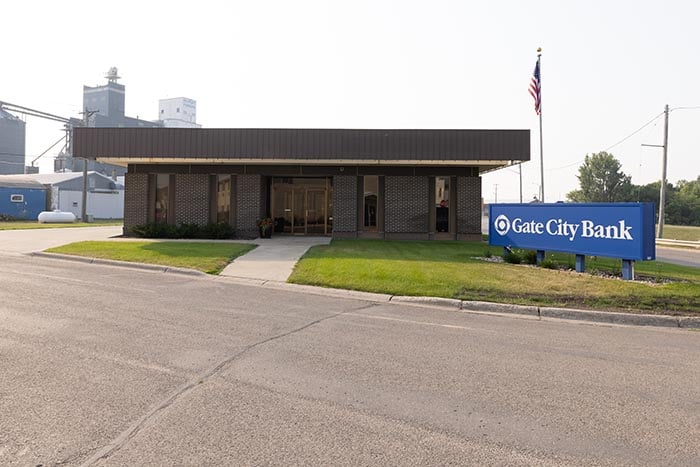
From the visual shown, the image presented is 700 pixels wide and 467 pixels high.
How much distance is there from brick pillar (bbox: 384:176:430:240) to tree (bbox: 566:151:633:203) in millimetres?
97293

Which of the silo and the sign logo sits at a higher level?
the silo

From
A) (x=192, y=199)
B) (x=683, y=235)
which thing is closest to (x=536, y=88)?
(x=192, y=199)

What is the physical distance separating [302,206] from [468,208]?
7819mm

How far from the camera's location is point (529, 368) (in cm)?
544

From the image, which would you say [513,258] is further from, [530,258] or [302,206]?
[302,206]

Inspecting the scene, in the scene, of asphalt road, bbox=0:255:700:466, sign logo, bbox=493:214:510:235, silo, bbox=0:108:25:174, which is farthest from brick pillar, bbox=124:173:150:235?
silo, bbox=0:108:25:174

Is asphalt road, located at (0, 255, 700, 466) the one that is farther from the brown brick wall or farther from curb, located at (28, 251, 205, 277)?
the brown brick wall

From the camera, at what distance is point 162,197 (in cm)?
2325

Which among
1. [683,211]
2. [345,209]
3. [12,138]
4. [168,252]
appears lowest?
[168,252]

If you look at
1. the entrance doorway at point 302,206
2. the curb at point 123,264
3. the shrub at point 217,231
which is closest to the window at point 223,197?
the shrub at point 217,231

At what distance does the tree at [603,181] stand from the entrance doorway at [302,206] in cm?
9827

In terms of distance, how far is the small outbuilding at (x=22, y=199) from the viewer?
150ft

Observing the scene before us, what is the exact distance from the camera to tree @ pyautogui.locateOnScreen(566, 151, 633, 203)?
10844cm

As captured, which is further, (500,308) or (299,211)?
(299,211)
